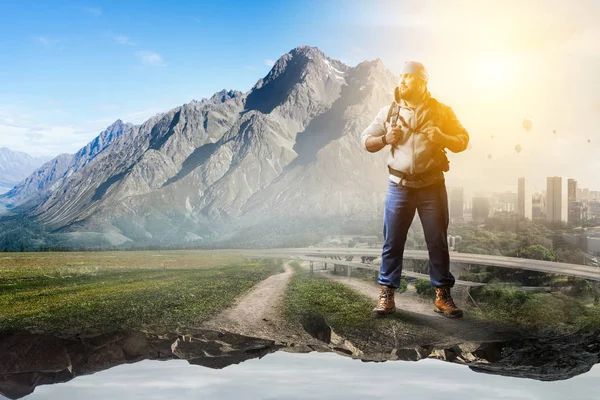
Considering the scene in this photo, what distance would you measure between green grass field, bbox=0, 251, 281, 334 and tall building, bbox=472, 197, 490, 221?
2.56m

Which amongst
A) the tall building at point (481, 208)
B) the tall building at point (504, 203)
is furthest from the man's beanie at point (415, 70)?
the tall building at point (504, 203)

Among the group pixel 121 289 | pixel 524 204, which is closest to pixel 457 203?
pixel 524 204

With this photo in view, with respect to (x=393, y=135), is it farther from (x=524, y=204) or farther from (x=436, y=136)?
(x=524, y=204)

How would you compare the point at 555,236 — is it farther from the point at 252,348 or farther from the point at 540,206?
the point at 252,348

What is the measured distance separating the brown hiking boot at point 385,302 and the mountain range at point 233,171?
116 cm

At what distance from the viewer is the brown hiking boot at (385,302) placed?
5.39 m

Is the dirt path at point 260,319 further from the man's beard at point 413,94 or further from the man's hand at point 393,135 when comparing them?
the man's beard at point 413,94

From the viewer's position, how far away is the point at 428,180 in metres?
4.87

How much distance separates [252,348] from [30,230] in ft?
21.1

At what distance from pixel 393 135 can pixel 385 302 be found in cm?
172

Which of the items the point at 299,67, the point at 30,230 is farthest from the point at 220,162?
the point at 30,230

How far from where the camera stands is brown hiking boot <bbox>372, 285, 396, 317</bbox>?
17.7 feet

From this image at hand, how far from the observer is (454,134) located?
190 inches

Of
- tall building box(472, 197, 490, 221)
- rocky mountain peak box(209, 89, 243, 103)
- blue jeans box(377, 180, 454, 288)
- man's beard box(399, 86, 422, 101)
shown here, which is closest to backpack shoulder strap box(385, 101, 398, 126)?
man's beard box(399, 86, 422, 101)
